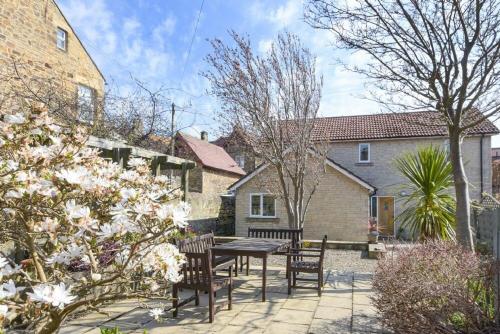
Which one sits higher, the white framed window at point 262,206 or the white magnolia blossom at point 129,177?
the white magnolia blossom at point 129,177

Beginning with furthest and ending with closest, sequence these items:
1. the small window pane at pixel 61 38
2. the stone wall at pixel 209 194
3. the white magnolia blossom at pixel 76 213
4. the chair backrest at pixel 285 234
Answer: the stone wall at pixel 209 194 → the small window pane at pixel 61 38 → the chair backrest at pixel 285 234 → the white magnolia blossom at pixel 76 213

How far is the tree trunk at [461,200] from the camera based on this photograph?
6.01m

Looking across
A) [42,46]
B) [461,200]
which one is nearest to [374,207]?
[461,200]

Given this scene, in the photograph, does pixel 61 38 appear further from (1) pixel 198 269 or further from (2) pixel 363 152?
(2) pixel 363 152

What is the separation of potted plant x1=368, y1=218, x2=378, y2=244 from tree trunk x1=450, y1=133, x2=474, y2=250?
959 centimetres

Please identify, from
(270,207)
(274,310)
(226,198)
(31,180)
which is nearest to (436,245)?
(274,310)

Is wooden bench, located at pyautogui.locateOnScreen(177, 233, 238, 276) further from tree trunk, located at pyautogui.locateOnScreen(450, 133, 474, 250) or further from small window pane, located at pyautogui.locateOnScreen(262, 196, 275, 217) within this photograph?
small window pane, located at pyautogui.locateOnScreen(262, 196, 275, 217)

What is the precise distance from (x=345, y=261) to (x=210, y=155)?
15564 millimetres

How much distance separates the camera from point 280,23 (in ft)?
32.1

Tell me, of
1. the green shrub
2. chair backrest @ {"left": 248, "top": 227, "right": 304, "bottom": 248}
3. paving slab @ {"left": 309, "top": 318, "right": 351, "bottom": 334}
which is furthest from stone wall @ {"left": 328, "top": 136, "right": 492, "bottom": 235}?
the green shrub

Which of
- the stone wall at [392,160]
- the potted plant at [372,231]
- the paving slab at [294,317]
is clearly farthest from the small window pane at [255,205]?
the paving slab at [294,317]

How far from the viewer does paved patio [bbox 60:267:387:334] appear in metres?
4.86

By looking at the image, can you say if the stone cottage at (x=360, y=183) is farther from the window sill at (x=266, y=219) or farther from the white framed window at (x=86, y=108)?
the white framed window at (x=86, y=108)

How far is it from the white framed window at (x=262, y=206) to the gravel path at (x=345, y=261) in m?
6.72
